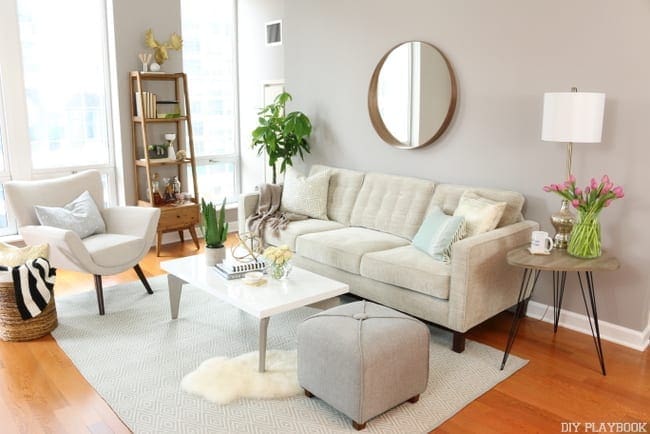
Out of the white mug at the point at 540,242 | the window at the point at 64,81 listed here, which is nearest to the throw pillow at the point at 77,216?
the window at the point at 64,81

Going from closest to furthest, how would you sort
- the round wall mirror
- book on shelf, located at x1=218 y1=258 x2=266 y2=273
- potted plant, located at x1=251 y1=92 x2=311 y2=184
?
book on shelf, located at x1=218 y1=258 x2=266 y2=273 < the round wall mirror < potted plant, located at x1=251 y1=92 x2=311 y2=184

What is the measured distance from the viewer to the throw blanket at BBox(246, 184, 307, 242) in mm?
4395

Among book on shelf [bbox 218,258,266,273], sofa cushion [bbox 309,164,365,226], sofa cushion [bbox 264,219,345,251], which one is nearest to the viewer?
book on shelf [bbox 218,258,266,273]

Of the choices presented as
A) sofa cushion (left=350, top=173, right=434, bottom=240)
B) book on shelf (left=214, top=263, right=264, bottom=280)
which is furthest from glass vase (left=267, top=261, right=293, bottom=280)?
sofa cushion (left=350, top=173, right=434, bottom=240)

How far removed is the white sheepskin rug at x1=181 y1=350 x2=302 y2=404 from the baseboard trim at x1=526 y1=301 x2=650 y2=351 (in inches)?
66.4

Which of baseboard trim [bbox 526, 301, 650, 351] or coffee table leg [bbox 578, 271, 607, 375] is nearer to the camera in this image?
coffee table leg [bbox 578, 271, 607, 375]

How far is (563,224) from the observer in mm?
3207

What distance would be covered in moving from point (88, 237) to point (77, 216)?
0.16m

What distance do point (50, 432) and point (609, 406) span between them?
256 cm

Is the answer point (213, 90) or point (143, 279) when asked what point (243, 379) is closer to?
point (143, 279)

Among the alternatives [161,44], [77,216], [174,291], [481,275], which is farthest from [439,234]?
[161,44]

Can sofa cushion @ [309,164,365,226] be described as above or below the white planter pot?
above

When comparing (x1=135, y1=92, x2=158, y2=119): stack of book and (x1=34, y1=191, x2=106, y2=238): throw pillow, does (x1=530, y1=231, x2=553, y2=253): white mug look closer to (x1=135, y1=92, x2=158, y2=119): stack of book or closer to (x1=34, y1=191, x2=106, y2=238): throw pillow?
(x1=34, y1=191, x2=106, y2=238): throw pillow

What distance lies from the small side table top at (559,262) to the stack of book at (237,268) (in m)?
1.41
